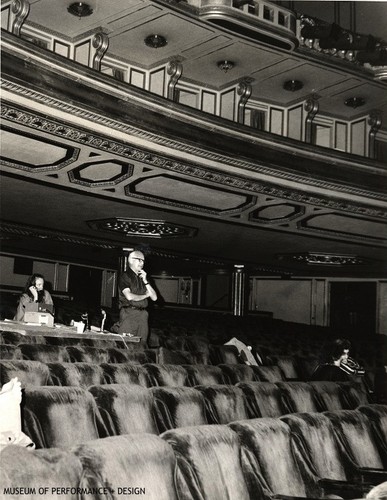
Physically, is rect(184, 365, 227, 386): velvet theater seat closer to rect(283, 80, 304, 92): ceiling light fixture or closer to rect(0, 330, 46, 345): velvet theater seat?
rect(0, 330, 46, 345): velvet theater seat

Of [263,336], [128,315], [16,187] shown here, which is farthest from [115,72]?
[263,336]

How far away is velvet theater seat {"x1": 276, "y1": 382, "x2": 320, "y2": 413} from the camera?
2896mm

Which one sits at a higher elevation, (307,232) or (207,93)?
(207,93)

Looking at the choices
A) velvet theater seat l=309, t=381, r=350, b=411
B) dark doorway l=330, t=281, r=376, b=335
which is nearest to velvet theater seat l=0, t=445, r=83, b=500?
velvet theater seat l=309, t=381, r=350, b=411

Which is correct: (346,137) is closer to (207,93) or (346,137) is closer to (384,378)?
(207,93)

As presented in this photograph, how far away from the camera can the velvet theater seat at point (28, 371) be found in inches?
101

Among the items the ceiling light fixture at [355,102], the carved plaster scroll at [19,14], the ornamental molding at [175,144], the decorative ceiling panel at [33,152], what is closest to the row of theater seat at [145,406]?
the ornamental molding at [175,144]

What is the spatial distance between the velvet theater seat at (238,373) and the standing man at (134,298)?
149cm

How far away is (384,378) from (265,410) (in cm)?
348

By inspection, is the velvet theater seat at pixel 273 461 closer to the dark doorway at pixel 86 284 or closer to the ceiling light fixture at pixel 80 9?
the ceiling light fixture at pixel 80 9

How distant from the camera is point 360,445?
8.05ft

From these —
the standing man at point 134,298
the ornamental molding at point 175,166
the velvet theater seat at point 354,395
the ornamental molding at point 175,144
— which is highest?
the ornamental molding at point 175,144

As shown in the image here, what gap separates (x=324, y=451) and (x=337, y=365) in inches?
88.6

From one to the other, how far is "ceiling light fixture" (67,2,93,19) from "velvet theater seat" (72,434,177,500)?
528 cm
